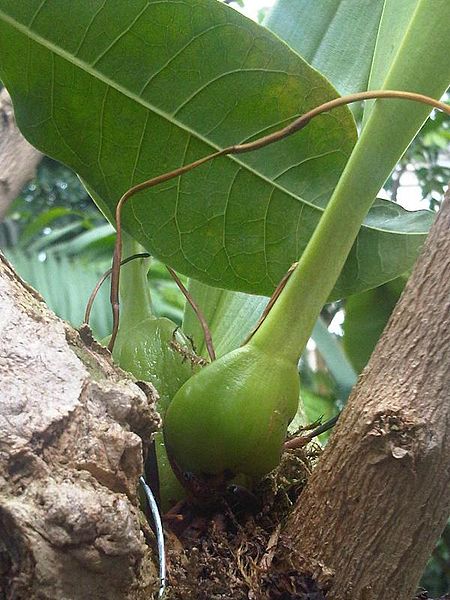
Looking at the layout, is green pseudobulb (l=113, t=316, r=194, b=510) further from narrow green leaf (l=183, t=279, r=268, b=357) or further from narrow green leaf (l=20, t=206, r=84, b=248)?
narrow green leaf (l=20, t=206, r=84, b=248)

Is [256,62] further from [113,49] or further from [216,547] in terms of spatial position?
[216,547]

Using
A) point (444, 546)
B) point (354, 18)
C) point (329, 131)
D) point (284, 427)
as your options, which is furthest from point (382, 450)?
point (444, 546)

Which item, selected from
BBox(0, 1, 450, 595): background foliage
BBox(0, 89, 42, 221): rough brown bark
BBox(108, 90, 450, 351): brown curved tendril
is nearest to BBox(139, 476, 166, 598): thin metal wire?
BBox(108, 90, 450, 351): brown curved tendril

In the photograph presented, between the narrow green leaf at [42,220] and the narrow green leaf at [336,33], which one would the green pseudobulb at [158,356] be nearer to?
the narrow green leaf at [336,33]

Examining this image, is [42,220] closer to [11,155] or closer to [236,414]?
[11,155]

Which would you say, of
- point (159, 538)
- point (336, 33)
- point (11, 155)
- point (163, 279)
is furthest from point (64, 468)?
point (163, 279)
